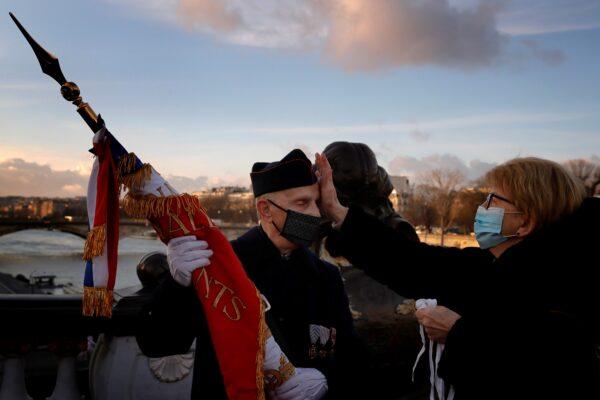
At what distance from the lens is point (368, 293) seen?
3.98m

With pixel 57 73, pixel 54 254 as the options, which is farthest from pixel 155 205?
pixel 54 254

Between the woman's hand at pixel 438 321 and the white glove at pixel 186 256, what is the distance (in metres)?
1.06

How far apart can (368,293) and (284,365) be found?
5.98 feet

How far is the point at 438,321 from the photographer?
247 centimetres

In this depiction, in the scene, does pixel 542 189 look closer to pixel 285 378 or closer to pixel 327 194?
pixel 327 194

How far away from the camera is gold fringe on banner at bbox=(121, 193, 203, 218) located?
2184mm

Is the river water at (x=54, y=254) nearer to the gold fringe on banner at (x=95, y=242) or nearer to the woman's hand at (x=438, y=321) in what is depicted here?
the gold fringe on banner at (x=95, y=242)

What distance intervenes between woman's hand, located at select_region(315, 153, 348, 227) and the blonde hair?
0.79 m

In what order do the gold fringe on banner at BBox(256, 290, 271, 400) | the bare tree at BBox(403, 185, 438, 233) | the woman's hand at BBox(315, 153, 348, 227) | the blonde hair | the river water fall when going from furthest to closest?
1. the bare tree at BBox(403, 185, 438, 233)
2. the river water
3. the woman's hand at BBox(315, 153, 348, 227)
4. the blonde hair
5. the gold fringe on banner at BBox(256, 290, 271, 400)

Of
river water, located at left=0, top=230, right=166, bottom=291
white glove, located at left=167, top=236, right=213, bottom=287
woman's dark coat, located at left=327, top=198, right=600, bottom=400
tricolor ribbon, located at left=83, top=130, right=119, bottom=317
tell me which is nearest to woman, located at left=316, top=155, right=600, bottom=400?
woman's dark coat, located at left=327, top=198, right=600, bottom=400

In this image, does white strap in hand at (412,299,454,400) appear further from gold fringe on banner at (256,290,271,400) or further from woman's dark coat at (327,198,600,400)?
gold fringe on banner at (256,290,271,400)

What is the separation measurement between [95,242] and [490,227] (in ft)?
5.70

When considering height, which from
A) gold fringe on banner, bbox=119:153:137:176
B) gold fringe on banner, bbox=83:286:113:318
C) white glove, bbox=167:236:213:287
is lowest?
gold fringe on banner, bbox=83:286:113:318

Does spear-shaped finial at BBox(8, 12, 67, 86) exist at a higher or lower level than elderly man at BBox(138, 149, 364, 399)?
higher
